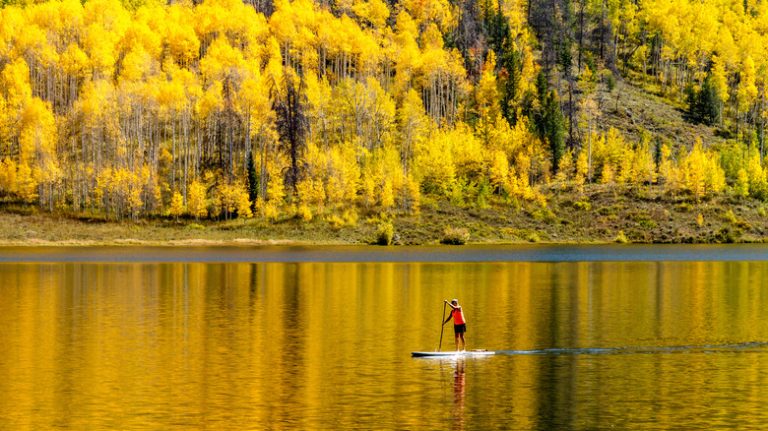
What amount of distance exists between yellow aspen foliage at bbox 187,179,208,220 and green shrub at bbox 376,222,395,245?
3209 centimetres

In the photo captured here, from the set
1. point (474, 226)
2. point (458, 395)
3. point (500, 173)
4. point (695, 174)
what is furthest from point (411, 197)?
point (458, 395)

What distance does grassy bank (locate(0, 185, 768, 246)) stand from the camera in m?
175

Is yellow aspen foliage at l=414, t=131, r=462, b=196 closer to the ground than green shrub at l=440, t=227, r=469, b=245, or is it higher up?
higher up

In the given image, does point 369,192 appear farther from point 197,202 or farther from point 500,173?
point 197,202

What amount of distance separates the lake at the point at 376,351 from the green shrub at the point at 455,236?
6625cm

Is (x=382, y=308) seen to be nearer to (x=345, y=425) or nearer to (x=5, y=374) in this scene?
(x=5, y=374)

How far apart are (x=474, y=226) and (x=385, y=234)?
17.3 meters

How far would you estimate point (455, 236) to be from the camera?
176m

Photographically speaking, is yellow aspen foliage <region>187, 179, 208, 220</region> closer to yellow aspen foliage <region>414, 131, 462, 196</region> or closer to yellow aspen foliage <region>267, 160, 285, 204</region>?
yellow aspen foliage <region>267, 160, 285, 204</region>

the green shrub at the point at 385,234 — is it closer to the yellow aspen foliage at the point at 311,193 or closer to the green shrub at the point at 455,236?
the green shrub at the point at 455,236

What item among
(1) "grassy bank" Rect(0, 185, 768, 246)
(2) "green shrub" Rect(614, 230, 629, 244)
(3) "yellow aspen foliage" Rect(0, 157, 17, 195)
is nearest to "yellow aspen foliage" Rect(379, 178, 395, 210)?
(1) "grassy bank" Rect(0, 185, 768, 246)

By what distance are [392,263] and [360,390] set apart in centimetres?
8454

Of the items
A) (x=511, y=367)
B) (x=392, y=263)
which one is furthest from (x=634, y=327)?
(x=392, y=263)

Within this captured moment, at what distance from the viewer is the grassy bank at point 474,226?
175125mm
